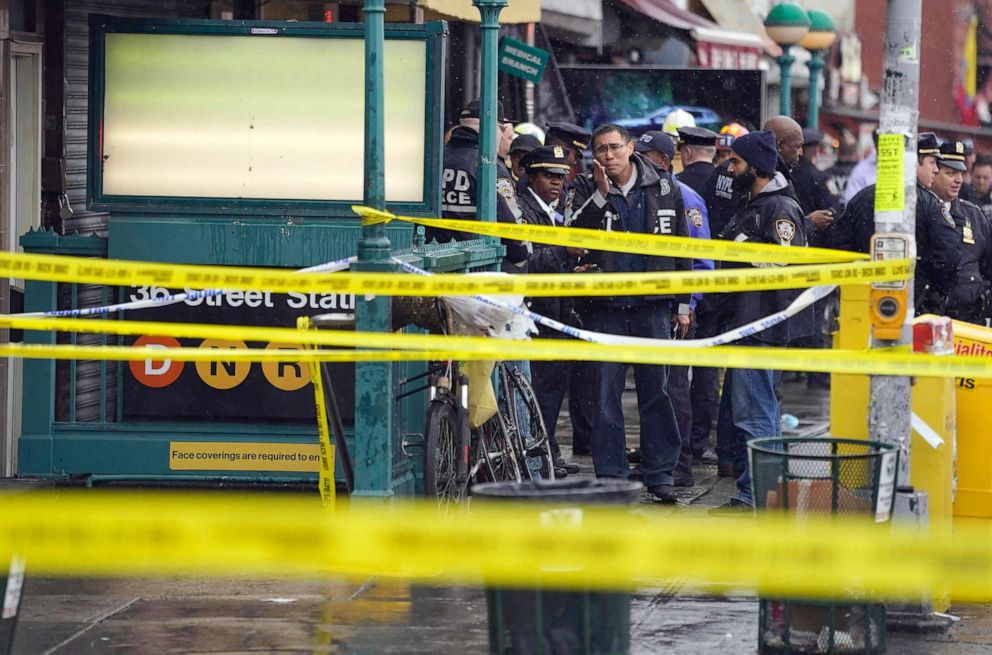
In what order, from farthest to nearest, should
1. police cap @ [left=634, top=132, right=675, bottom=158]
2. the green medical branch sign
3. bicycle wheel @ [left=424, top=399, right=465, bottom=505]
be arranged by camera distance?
the green medical branch sign
police cap @ [left=634, top=132, right=675, bottom=158]
bicycle wheel @ [left=424, top=399, right=465, bottom=505]

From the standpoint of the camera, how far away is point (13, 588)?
554 centimetres

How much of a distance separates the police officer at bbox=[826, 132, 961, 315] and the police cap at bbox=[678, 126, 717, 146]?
5.99ft

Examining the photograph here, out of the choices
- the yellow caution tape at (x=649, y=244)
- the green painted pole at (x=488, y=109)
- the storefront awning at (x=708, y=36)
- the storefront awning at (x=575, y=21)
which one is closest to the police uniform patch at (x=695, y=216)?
the green painted pole at (x=488, y=109)

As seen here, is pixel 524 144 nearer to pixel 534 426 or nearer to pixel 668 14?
pixel 534 426

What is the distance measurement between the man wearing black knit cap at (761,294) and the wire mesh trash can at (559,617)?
14.8 feet

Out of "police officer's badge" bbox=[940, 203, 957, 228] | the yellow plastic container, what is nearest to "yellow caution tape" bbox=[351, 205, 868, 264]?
the yellow plastic container

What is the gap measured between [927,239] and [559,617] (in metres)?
6.32

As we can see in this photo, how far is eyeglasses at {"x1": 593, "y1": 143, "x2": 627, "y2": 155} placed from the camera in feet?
32.1

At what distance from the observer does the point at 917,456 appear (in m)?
7.38

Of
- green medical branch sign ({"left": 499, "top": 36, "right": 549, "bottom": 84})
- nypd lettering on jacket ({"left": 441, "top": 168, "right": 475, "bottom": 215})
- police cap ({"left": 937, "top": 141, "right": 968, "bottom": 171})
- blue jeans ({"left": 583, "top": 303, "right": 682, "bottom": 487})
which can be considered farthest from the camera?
green medical branch sign ({"left": 499, "top": 36, "right": 549, "bottom": 84})

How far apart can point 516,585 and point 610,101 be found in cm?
1298

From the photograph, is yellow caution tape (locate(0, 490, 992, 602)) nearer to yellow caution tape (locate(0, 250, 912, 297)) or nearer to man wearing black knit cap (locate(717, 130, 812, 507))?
yellow caution tape (locate(0, 250, 912, 297))

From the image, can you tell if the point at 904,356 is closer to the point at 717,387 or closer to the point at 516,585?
the point at 516,585

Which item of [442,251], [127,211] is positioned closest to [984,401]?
[442,251]
